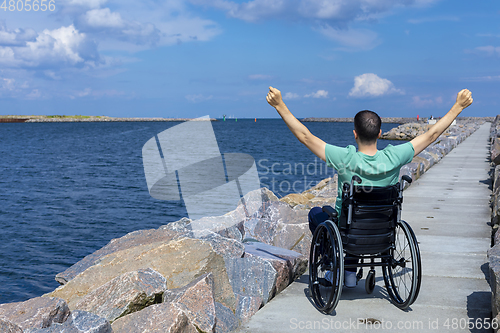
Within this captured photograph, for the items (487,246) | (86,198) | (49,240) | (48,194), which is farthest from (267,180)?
(487,246)

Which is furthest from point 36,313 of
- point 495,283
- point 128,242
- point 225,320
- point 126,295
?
point 495,283

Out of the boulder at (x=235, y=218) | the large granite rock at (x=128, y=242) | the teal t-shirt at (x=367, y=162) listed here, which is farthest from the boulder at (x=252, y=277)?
the large granite rock at (x=128, y=242)

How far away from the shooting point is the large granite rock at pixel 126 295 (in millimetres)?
3748

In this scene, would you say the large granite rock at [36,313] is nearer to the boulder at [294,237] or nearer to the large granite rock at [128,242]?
the large granite rock at [128,242]

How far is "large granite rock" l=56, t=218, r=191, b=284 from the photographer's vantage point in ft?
19.7

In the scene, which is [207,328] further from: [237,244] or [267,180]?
[267,180]

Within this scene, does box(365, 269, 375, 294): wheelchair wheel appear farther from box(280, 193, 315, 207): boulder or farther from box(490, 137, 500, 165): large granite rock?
box(490, 137, 500, 165): large granite rock

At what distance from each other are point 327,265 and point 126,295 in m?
1.69

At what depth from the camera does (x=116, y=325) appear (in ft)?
11.1

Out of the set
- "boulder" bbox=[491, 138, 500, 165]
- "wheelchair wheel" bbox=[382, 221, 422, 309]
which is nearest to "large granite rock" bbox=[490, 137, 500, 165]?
"boulder" bbox=[491, 138, 500, 165]

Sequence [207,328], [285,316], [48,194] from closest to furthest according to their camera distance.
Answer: [207,328] < [285,316] < [48,194]

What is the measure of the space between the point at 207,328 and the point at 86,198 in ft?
54.3

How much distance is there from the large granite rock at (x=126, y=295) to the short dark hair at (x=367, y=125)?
84.2 inches

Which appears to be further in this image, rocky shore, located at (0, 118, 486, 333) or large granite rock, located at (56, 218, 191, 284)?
large granite rock, located at (56, 218, 191, 284)
